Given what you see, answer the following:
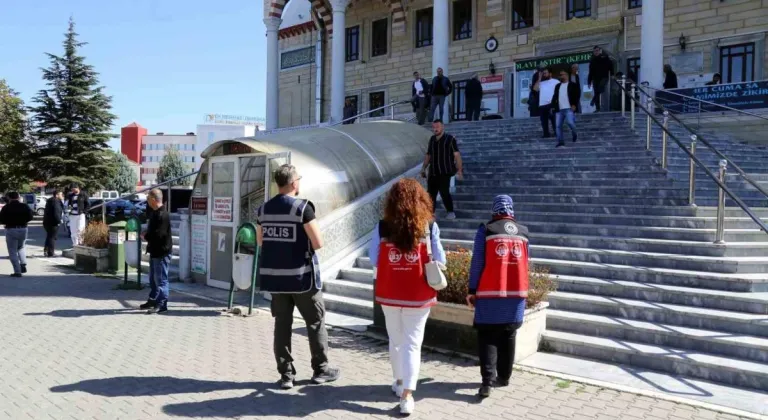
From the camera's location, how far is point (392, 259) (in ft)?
15.4

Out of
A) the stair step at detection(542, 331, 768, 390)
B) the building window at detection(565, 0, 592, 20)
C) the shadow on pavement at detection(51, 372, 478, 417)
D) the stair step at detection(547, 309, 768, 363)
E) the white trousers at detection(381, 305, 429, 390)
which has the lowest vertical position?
the shadow on pavement at detection(51, 372, 478, 417)

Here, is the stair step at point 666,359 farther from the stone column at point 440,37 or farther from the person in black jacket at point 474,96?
the stone column at point 440,37

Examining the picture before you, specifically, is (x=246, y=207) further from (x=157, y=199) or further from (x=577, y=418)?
(x=577, y=418)

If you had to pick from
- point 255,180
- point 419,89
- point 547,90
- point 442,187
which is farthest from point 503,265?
point 419,89

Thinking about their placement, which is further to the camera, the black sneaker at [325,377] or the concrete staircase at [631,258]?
the concrete staircase at [631,258]

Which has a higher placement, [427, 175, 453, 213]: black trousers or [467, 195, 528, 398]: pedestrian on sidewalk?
[427, 175, 453, 213]: black trousers

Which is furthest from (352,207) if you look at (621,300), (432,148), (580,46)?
(580,46)

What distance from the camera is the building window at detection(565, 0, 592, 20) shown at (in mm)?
20953

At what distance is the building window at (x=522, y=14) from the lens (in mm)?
22359

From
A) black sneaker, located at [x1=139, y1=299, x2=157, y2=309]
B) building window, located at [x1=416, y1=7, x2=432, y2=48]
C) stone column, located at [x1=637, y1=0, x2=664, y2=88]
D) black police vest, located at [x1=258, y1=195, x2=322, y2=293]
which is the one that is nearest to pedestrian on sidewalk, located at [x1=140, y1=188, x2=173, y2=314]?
black sneaker, located at [x1=139, y1=299, x2=157, y2=309]

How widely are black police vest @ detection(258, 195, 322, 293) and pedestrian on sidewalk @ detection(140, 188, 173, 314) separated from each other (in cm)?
382

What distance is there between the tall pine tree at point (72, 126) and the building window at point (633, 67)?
1109 inches

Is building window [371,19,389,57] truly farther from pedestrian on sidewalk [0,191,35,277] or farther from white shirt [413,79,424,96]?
pedestrian on sidewalk [0,191,35,277]

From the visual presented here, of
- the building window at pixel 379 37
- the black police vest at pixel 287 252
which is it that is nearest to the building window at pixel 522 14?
the building window at pixel 379 37
